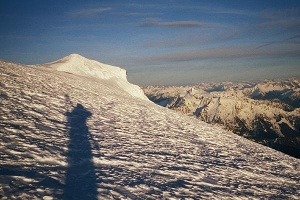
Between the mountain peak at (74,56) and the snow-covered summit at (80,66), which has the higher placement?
the mountain peak at (74,56)

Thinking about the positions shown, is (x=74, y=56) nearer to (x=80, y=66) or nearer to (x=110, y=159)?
(x=80, y=66)

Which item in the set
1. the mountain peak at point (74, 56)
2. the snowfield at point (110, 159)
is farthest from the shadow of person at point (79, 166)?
the mountain peak at point (74, 56)

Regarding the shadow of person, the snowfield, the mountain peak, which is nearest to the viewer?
the shadow of person

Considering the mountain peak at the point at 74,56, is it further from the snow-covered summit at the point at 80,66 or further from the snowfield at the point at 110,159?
the snowfield at the point at 110,159

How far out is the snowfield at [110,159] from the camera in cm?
590

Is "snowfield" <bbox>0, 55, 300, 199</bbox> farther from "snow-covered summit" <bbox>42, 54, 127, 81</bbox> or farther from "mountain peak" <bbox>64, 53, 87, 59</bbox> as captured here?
"mountain peak" <bbox>64, 53, 87, 59</bbox>

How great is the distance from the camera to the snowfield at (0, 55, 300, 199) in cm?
590

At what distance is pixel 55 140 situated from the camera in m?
8.05

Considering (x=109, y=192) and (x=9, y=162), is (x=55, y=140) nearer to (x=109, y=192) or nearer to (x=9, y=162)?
(x=9, y=162)

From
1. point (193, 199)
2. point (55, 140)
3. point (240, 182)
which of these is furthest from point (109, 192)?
point (240, 182)

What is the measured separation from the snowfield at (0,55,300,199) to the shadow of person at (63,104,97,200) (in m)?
0.02

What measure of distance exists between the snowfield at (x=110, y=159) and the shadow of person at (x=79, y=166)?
0.08ft

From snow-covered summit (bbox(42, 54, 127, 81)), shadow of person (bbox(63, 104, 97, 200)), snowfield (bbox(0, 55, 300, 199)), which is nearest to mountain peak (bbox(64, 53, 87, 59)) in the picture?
snow-covered summit (bbox(42, 54, 127, 81))

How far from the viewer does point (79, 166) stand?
22.4 feet
